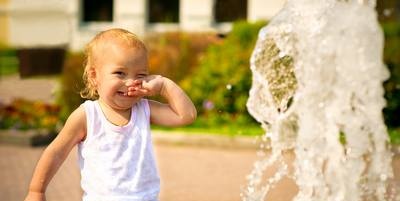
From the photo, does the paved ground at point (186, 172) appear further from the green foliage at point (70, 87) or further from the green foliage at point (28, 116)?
the green foliage at point (70, 87)

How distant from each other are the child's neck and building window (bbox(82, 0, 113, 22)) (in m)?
15.0

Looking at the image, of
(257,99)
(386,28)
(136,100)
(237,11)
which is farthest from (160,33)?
(136,100)

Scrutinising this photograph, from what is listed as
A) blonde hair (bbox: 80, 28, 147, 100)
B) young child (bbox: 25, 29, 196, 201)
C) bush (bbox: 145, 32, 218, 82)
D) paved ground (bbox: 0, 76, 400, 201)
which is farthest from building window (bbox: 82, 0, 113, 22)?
young child (bbox: 25, 29, 196, 201)

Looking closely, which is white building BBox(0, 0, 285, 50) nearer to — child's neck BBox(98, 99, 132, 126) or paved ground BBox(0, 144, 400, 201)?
paved ground BBox(0, 144, 400, 201)

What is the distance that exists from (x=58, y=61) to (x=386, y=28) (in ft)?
29.8

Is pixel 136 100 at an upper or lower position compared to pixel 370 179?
upper

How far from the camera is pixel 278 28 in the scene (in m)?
5.55

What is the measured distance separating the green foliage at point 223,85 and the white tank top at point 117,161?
6.40 meters

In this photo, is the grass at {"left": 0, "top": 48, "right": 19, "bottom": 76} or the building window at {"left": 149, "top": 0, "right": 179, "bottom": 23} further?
the grass at {"left": 0, "top": 48, "right": 19, "bottom": 76}

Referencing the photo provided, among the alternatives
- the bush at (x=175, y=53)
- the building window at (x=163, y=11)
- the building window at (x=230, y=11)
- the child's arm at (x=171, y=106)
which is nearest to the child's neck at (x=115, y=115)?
the child's arm at (x=171, y=106)

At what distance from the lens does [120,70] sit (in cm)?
308

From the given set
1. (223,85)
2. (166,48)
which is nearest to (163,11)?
(166,48)

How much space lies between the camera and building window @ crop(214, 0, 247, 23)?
1622 cm

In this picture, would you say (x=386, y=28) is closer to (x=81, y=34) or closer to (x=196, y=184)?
(x=196, y=184)
